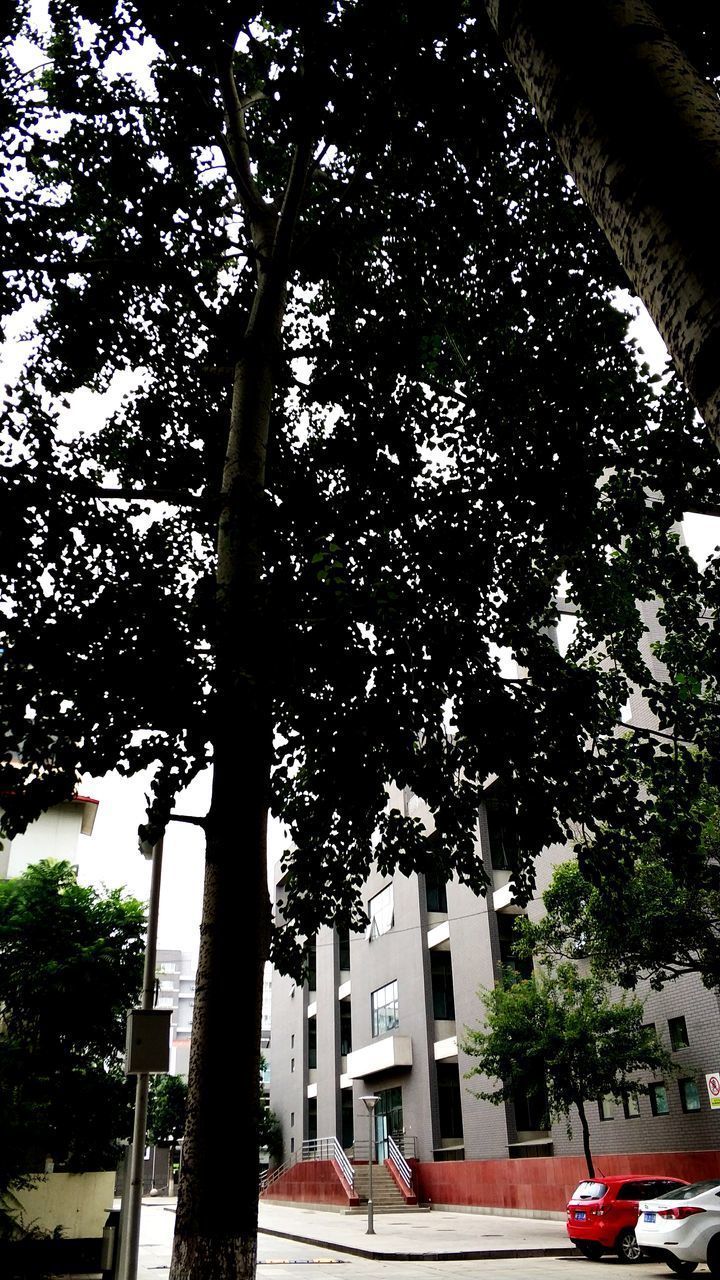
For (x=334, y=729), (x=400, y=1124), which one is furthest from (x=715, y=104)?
(x=400, y=1124)

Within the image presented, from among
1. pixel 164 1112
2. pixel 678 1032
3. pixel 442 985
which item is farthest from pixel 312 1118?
pixel 678 1032

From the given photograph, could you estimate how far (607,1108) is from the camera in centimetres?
2470

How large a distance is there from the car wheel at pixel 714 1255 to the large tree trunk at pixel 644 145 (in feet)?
52.0


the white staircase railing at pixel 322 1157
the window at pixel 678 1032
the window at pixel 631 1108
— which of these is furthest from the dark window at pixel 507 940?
the white staircase railing at pixel 322 1157

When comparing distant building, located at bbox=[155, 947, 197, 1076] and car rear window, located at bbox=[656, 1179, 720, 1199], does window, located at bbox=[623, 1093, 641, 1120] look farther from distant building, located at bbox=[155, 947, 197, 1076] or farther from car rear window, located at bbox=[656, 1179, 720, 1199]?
distant building, located at bbox=[155, 947, 197, 1076]

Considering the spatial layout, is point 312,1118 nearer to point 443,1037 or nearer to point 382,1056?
point 382,1056

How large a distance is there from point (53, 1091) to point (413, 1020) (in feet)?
71.0

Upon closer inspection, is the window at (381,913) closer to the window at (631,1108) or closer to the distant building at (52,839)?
the distant building at (52,839)

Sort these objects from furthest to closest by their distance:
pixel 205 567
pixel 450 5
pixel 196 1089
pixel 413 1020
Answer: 1. pixel 413 1020
2. pixel 205 567
3. pixel 450 5
4. pixel 196 1089

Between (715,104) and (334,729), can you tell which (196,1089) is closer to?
(334,729)

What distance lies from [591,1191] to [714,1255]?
415 centimetres

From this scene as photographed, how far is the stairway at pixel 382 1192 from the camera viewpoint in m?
32.2

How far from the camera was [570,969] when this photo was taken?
22422 millimetres

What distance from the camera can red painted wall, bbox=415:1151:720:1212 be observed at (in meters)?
20.0
